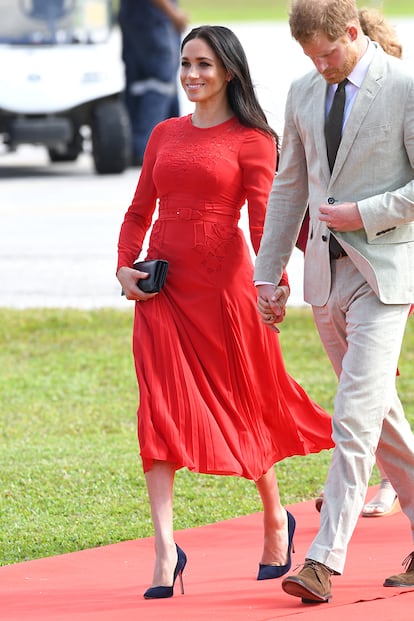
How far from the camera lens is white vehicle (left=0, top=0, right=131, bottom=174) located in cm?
1659

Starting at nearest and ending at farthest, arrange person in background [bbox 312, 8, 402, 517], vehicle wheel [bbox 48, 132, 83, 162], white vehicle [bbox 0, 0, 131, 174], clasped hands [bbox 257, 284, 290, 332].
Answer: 1. clasped hands [bbox 257, 284, 290, 332]
2. person in background [bbox 312, 8, 402, 517]
3. white vehicle [bbox 0, 0, 131, 174]
4. vehicle wheel [bbox 48, 132, 83, 162]

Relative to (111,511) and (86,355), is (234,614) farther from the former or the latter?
(86,355)

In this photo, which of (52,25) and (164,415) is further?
(52,25)

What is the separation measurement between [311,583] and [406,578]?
0.44 m

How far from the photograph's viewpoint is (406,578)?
4.52m

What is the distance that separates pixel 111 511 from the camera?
6.02 m

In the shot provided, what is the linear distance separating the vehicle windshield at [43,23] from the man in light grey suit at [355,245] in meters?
13.2

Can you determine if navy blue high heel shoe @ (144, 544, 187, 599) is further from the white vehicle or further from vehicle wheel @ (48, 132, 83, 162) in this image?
vehicle wheel @ (48, 132, 83, 162)

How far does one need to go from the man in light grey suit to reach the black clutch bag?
1.53 ft

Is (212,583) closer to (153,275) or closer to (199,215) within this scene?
(153,275)

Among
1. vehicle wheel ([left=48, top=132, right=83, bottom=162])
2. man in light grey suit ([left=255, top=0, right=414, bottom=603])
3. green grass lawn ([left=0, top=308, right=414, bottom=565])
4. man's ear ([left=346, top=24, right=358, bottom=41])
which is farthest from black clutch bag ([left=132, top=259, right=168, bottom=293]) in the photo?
vehicle wheel ([left=48, top=132, right=83, bottom=162])

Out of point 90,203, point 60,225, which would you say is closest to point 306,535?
point 60,225

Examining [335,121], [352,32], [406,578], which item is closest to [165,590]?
[406,578]

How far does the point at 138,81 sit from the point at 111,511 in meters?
11.7
